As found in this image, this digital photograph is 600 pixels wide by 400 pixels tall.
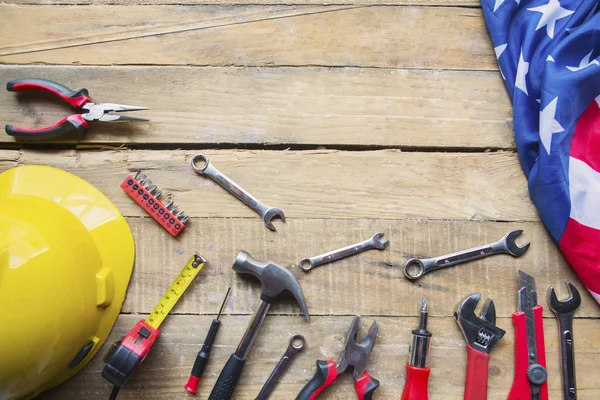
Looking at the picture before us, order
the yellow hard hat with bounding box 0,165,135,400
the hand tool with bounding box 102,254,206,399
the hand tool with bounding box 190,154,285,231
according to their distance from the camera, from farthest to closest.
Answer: the hand tool with bounding box 190,154,285,231 → the hand tool with bounding box 102,254,206,399 → the yellow hard hat with bounding box 0,165,135,400

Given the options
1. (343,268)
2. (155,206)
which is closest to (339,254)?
(343,268)

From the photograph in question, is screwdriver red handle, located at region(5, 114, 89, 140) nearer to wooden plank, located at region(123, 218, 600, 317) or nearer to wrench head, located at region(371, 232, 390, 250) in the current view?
wooden plank, located at region(123, 218, 600, 317)

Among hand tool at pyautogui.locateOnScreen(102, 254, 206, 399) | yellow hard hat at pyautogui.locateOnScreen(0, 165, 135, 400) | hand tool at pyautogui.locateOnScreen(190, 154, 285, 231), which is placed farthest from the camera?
hand tool at pyautogui.locateOnScreen(190, 154, 285, 231)

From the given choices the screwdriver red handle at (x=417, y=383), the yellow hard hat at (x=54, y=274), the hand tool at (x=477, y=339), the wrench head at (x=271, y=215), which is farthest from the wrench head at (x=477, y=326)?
the yellow hard hat at (x=54, y=274)

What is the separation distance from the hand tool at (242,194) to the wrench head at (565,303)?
531mm

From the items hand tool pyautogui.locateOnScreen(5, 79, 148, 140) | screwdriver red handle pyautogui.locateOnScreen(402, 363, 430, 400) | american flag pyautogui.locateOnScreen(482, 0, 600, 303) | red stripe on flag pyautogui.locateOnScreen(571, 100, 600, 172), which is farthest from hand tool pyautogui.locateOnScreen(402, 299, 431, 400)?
hand tool pyautogui.locateOnScreen(5, 79, 148, 140)

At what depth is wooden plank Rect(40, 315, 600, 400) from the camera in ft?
3.24

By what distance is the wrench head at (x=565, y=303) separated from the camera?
1005 millimetres

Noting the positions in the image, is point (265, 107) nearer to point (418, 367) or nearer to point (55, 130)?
point (55, 130)

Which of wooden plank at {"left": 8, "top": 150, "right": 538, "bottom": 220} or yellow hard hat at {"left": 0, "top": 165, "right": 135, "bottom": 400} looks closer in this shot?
yellow hard hat at {"left": 0, "top": 165, "right": 135, "bottom": 400}

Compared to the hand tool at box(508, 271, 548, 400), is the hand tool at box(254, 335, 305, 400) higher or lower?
higher

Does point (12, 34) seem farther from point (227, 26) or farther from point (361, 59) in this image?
point (361, 59)

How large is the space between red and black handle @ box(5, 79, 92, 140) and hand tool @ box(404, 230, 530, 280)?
2.23ft

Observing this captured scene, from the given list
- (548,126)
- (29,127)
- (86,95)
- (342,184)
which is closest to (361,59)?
(342,184)
